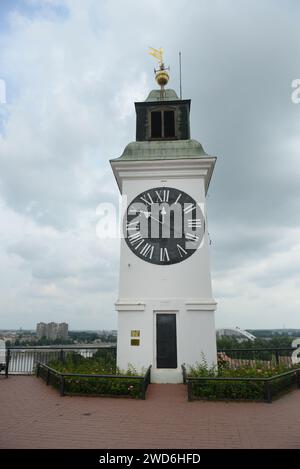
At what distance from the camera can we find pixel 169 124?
14.9m

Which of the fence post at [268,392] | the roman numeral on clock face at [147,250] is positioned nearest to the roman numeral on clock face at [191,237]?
the roman numeral on clock face at [147,250]

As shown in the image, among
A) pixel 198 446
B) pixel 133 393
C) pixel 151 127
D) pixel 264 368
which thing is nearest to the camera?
pixel 198 446

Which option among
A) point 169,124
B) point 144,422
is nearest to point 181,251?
point 169,124

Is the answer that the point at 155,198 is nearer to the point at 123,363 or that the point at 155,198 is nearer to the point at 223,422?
the point at 123,363

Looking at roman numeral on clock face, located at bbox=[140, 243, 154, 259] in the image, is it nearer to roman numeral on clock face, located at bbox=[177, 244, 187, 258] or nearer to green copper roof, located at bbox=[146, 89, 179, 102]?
roman numeral on clock face, located at bbox=[177, 244, 187, 258]

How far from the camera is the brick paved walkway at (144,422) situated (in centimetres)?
539

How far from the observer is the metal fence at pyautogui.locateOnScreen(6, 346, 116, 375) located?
42.8 feet

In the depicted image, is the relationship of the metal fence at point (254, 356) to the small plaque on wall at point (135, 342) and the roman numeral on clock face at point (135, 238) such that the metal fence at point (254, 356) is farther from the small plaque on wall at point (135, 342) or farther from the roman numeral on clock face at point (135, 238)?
the roman numeral on clock face at point (135, 238)

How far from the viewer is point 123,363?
37.7ft

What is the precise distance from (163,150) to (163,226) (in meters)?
3.31

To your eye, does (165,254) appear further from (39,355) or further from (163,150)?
(39,355)

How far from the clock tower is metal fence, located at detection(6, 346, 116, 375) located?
2.03 m

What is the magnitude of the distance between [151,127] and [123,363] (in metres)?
9.81
